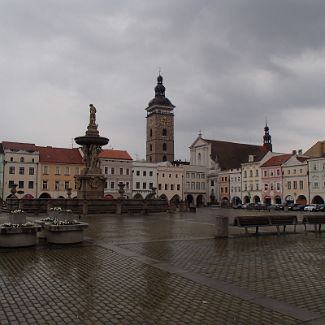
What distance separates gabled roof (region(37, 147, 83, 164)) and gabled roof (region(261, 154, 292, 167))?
40436 mm

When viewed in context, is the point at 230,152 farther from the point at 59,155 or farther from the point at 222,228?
the point at 222,228

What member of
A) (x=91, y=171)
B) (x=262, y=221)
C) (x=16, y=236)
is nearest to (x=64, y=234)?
(x=16, y=236)

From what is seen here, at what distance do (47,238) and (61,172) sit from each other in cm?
6978

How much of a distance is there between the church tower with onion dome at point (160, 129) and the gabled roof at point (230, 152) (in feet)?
55.0

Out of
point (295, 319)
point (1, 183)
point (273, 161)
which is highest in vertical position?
point (273, 161)

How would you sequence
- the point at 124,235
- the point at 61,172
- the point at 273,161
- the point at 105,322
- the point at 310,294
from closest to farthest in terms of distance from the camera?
1. the point at 105,322
2. the point at 310,294
3. the point at 124,235
4. the point at 61,172
5. the point at 273,161

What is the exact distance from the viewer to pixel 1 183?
76.8 metres

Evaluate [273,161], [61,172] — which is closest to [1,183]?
[61,172]

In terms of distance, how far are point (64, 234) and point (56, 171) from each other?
7013 centimetres

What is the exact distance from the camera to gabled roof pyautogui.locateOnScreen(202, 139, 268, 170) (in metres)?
110

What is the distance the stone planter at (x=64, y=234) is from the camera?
46.2 feet

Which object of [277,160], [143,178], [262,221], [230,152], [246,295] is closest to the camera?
[246,295]

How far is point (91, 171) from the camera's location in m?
37.6

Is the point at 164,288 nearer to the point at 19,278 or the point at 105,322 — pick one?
the point at 105,322
